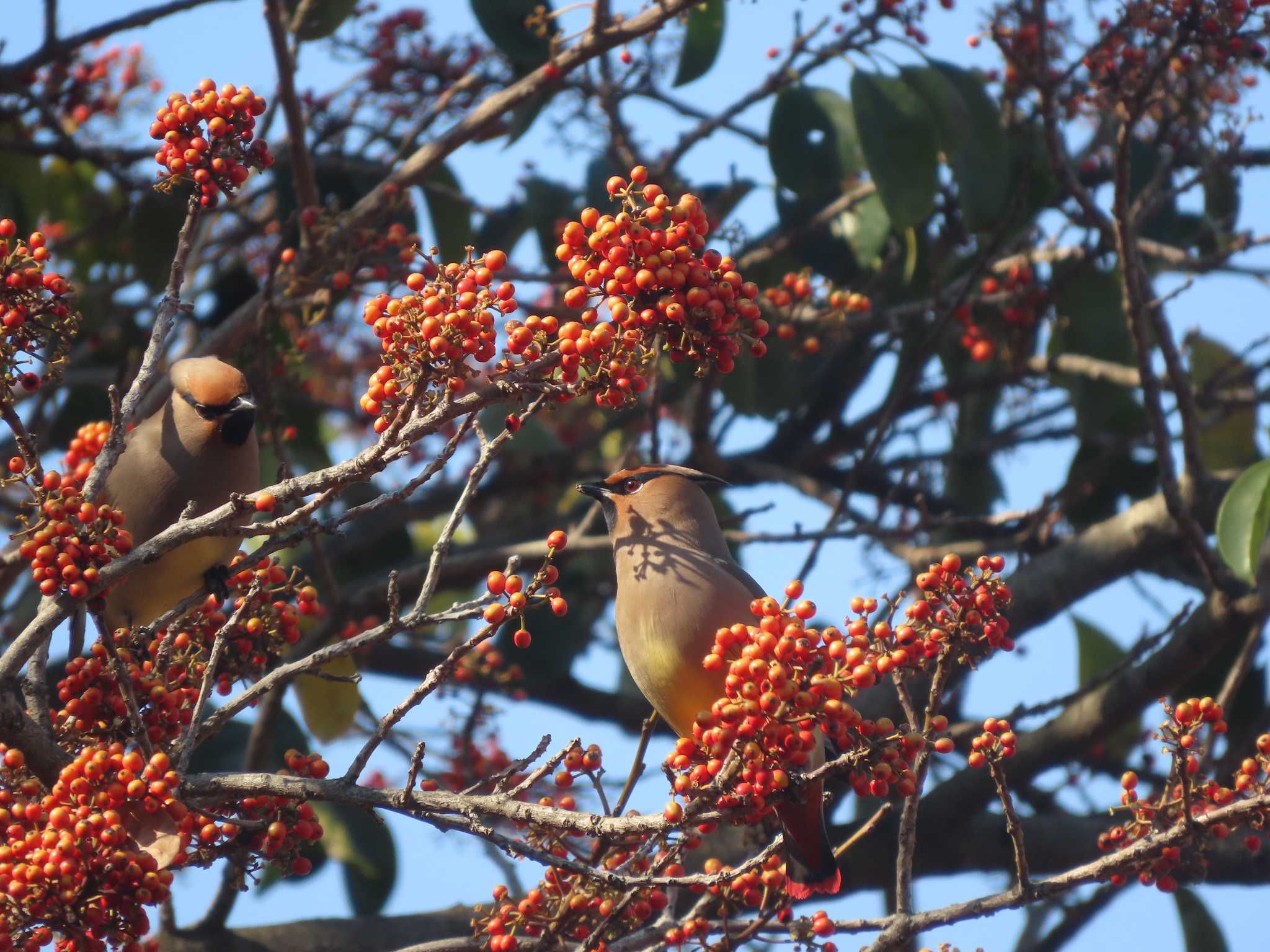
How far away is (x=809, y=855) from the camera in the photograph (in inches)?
129

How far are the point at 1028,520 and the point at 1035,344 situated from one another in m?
1.09

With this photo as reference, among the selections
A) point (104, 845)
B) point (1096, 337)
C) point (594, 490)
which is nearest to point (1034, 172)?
point (1096, 337)

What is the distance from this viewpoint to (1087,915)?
5.23 metres

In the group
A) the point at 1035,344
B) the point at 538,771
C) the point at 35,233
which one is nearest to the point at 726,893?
the point at 538,771

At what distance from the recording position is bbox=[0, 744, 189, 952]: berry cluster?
220 centimetres

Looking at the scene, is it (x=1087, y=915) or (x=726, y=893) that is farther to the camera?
(x=1087, y=915)

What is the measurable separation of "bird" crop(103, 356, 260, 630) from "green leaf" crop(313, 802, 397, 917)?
1.69 metres

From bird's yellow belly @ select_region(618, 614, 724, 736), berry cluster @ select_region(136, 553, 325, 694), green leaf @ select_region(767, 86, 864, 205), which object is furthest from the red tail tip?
green leaf @ select_region(767, 86, 864, 205)

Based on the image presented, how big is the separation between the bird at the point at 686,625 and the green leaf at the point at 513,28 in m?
1.73

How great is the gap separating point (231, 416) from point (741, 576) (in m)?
1.39

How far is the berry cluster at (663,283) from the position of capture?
7.75 ft

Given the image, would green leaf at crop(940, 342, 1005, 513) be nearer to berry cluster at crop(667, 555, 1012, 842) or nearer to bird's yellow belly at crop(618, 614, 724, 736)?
bird's yellow belly at crop(618, 614, 724, 736)

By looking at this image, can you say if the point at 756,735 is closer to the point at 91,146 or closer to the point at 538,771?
the point at 538,771

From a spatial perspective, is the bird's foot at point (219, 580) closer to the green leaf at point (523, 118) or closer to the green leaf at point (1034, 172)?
the green leaf at point (523, 118)
